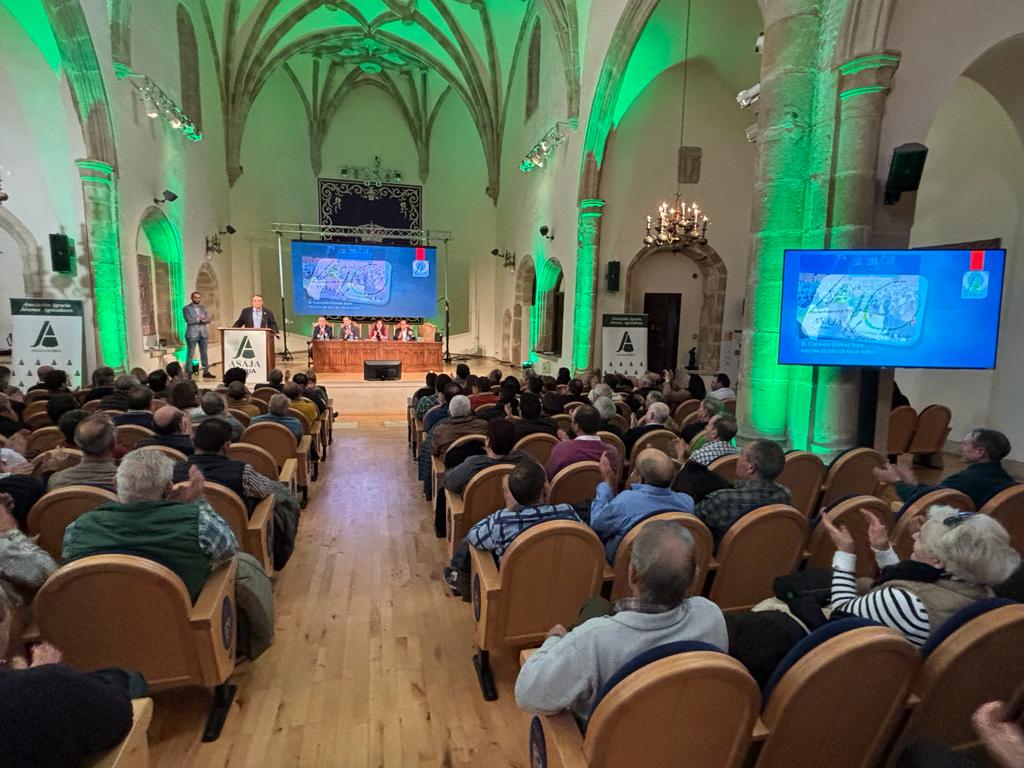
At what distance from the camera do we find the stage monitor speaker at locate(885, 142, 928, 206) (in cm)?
409

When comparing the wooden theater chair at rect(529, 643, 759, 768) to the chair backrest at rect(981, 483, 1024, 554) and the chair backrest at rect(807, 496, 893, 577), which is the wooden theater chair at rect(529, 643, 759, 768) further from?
the chair backrest at rect(981, 483, 1024, 554)

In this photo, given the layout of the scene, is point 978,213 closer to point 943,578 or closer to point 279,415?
point 943,578

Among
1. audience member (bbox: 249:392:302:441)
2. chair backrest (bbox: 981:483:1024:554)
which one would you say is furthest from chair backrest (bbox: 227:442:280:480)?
chair backrest (bbox: 981:483:1024:554)

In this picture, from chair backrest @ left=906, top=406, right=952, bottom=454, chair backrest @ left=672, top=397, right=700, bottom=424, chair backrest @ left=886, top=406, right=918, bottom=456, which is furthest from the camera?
chair backrest @ left=672, top=397, right=700, bottom=424

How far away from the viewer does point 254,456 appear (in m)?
3.40

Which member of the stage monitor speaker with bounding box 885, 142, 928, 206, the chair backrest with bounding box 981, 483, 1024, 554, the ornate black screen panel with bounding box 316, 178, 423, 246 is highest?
the ornate black screen panel with bounding box 316, 178, 423, 246

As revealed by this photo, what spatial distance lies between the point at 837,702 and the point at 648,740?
19.7 inches

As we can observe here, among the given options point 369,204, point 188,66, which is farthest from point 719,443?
point 369,204

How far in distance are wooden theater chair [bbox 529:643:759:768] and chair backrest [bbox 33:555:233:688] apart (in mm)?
1352

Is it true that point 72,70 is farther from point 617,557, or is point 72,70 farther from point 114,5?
point 617,557

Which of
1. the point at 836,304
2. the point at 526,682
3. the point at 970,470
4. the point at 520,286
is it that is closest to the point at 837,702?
the point at 526,682

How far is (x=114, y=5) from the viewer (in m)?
7.75

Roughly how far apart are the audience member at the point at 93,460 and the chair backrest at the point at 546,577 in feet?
6.50

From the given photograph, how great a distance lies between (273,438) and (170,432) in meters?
0.89
